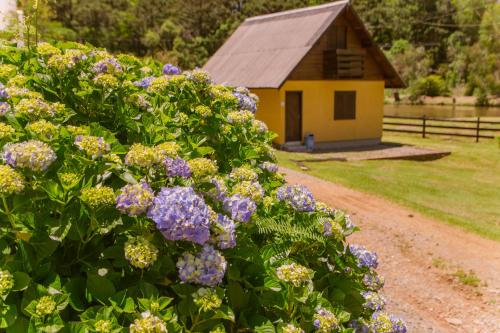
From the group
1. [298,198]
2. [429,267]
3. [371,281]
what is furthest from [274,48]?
[298,198]

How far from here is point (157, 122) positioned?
3.15 m

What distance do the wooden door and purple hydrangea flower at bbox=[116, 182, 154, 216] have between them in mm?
21357

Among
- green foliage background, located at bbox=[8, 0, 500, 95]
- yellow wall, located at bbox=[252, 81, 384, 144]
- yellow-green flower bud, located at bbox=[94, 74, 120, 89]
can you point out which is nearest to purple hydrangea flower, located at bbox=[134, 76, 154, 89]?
yellow-green flower bud, located at bbox=[94, 74, 120, 89]

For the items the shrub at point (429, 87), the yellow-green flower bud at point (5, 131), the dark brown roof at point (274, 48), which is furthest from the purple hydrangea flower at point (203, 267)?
the shrub at point (429, 87)

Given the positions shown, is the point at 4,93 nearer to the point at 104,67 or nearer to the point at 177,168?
the point at 104,67

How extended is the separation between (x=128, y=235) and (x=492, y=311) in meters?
6.99

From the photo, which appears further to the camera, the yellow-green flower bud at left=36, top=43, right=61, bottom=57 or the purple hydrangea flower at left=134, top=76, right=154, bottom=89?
the purple hydrangea flower at left=134, top=76, right=154, bottom=89

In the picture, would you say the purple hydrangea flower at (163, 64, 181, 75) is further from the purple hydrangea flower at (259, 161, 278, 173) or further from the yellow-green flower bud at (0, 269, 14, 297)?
the yellow-green flower bud at (0, 269, 14, 297)

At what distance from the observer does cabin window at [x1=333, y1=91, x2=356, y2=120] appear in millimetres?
24422

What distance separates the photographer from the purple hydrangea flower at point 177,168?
2.31 m

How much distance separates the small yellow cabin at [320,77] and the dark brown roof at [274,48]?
0.20 feet

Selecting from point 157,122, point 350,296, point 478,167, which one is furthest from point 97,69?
point 478,167

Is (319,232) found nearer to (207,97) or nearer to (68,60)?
(207,97)

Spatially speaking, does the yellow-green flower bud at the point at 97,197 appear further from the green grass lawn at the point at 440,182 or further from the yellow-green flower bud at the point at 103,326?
the green grass lawn at the point at 440,182
